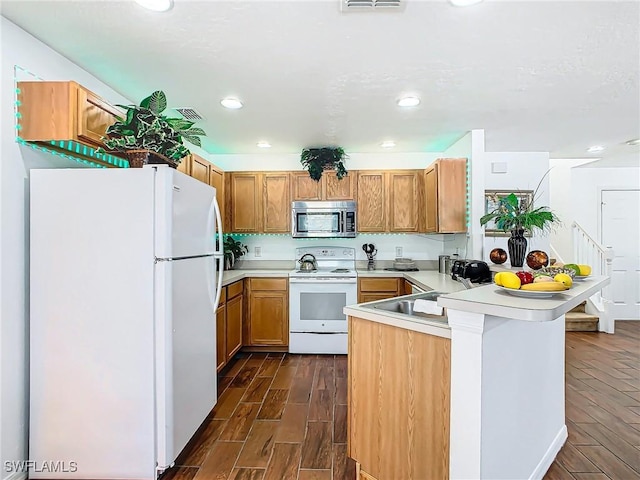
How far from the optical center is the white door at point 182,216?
1.81 metres

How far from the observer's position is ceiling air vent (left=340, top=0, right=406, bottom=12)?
60.4 inches

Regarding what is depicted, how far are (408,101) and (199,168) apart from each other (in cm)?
200

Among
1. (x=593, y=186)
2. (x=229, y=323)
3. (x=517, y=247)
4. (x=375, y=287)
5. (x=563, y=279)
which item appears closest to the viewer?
(x=563, y=279)

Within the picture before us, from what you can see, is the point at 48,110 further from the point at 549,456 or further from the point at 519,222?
the point at 549,456

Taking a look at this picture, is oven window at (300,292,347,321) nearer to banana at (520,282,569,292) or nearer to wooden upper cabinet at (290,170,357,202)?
wooden upper cabinet at (290,170,357,202)

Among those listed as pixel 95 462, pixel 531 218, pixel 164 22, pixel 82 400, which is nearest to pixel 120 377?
pixel 82 400

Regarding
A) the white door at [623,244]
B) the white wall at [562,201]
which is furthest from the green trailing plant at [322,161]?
the white door at [623,244]

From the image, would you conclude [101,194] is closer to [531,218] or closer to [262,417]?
[262,417]

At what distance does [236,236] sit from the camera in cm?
462

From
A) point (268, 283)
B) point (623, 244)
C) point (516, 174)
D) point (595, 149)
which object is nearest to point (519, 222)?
point (516, 174)

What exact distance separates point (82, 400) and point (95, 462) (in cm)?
33

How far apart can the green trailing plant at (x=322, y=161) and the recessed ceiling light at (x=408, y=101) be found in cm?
144

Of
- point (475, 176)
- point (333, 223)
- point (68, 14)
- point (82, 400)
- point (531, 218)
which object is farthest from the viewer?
point (333, 223)

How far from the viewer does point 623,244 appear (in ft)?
17.4
